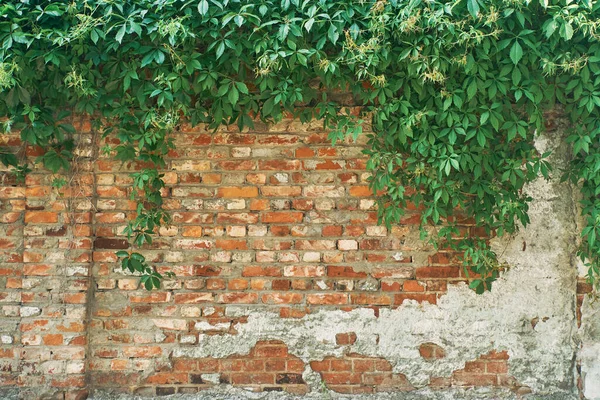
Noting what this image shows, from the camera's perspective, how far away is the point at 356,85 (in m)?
3.21

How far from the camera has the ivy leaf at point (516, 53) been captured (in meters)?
2.97

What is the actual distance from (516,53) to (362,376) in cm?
209

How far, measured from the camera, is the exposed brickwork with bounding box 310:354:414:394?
341 cm

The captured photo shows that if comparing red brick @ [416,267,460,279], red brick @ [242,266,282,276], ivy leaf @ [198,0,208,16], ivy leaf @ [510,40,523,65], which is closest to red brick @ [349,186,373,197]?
red brick @ [416,267,460,279]

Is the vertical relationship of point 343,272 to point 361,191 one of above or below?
below

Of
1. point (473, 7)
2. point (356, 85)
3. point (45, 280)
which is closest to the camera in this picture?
point (473, 7)

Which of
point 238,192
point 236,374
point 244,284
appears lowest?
point 236,374

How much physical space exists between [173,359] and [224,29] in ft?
6.62

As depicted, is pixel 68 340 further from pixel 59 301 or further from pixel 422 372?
pixel 422 372

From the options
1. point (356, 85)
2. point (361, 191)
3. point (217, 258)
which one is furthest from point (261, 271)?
point (356, 85)

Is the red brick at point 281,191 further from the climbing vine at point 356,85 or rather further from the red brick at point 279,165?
the climbing vine at point 356,85

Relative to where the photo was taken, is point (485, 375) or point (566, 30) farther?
point (485, 375)

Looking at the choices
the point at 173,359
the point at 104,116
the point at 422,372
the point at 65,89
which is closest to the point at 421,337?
the point at 422,372

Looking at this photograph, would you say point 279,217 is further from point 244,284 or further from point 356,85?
point 356,85
